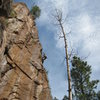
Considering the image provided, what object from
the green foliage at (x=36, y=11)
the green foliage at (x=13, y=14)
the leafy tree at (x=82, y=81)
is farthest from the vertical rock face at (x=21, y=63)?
the leafy tree at (x=82, y=81)

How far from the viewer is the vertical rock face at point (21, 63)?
26156 mm

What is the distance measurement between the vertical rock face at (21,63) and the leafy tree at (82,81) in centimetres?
994

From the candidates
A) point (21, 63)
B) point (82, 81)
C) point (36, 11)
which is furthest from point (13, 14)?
point (82, 81)

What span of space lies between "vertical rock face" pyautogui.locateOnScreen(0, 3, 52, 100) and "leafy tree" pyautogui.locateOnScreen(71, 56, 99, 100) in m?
9.94

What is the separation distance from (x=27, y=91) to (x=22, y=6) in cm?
1214

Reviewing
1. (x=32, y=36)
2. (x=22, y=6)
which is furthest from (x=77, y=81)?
(x=22, y=6)

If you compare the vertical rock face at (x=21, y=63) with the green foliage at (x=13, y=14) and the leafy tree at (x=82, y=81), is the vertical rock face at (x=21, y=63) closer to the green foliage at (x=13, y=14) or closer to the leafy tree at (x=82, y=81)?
the green foliage at (x=13, y=14)

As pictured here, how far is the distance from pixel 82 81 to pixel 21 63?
15279 millimetres

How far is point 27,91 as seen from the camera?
27.2 metres

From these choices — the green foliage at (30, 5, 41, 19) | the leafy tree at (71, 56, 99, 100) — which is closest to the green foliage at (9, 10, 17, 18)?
the green foliage at (30, 5, 41, 19)

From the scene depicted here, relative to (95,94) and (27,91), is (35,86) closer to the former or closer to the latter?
(27,91)

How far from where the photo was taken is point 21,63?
2834 centimetres

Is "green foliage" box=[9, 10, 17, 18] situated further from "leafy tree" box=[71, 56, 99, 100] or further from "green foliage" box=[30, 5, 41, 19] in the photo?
"leafy tree" box=[71, 56, 99, 100]

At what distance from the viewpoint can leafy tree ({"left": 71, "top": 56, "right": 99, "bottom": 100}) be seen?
39.2m
